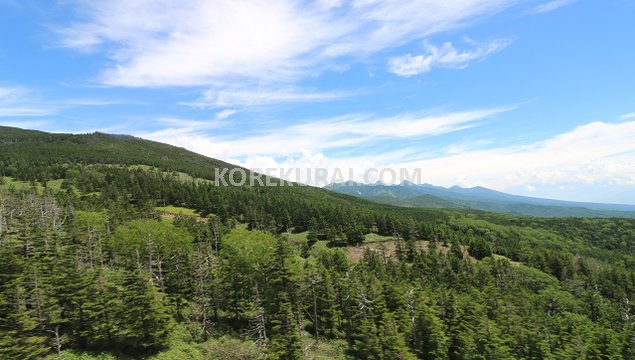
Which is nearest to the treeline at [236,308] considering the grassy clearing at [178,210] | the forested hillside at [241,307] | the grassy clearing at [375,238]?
the forested hillside at [241,307]

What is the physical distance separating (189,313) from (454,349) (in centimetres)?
4908

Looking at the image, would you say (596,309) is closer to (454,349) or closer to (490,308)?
(490,308)

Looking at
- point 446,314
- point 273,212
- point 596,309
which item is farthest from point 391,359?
point 273,212

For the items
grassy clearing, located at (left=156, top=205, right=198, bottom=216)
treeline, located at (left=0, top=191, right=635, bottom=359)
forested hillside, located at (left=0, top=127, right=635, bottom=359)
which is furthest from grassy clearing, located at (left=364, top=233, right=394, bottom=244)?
grassy clearing, located at (left=156, top=205, right=198, bottom=216)

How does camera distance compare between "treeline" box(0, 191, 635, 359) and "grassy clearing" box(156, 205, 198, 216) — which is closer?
"treeline" box(0, 191, 635, 359)

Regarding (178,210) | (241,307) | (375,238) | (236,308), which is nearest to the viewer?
(236,308)

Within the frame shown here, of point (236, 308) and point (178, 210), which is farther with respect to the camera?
point (178, 210)

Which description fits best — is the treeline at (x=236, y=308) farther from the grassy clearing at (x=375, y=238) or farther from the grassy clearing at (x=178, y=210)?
the grassy clearing at (x=178, y=210)

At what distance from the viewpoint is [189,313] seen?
65062mm

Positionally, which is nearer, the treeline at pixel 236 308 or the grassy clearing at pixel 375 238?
the treeline at pixel 236 308

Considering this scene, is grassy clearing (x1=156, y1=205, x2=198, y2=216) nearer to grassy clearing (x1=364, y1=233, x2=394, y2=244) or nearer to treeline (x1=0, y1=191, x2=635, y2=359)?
treeline (x1=0, y1=191, x2=635, y2=359)

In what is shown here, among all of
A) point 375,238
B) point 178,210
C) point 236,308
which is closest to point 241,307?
point 236,308

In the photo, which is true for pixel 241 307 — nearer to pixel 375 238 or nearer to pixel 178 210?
pixel 375 238

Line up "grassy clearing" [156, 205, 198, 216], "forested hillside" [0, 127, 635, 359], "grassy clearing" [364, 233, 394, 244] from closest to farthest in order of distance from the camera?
"forested hillside" [0, 127, 635, 359], "grassy clearing" [364, 233, 394, 244], "grassy clearing" [156, 205, 198, 216]
